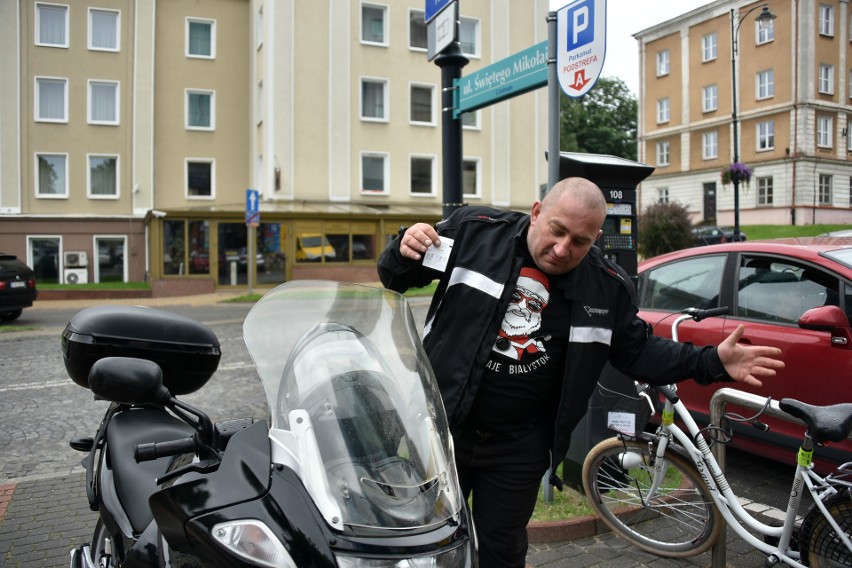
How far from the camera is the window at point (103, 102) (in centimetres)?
3062

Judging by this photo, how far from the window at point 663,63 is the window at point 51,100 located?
4022 cm

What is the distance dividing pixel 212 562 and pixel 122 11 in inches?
1350

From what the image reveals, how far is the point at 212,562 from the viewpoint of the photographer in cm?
162

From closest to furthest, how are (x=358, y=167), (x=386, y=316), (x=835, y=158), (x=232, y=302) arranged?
(x=386, y=316) → (x=232, y=302) → (x=358, y=167) → (x=835, y=158)

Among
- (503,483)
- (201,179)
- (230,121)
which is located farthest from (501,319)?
(230,121)

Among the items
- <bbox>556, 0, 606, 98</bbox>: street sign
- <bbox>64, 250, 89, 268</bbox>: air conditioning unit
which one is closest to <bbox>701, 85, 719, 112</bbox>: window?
<bbox>64, 250, 89, 268</bbox>: air conditioning unit

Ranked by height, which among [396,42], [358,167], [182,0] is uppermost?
[182,0]

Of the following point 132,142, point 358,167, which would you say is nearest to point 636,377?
point 358,167

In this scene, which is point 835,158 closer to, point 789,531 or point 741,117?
point 741,117

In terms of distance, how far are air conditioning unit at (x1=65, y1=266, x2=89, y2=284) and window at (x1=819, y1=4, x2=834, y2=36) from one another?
42568mm

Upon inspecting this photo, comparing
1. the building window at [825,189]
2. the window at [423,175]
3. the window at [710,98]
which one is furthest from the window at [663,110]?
the window at [423,175]

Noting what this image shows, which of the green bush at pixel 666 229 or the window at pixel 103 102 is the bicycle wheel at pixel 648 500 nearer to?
the green bush at pixel 666 229

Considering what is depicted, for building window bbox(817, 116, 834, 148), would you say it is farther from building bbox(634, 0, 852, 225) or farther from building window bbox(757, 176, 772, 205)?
building window bbox(757, 176, 772, 205)

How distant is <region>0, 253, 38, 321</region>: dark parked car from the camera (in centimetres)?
1418
